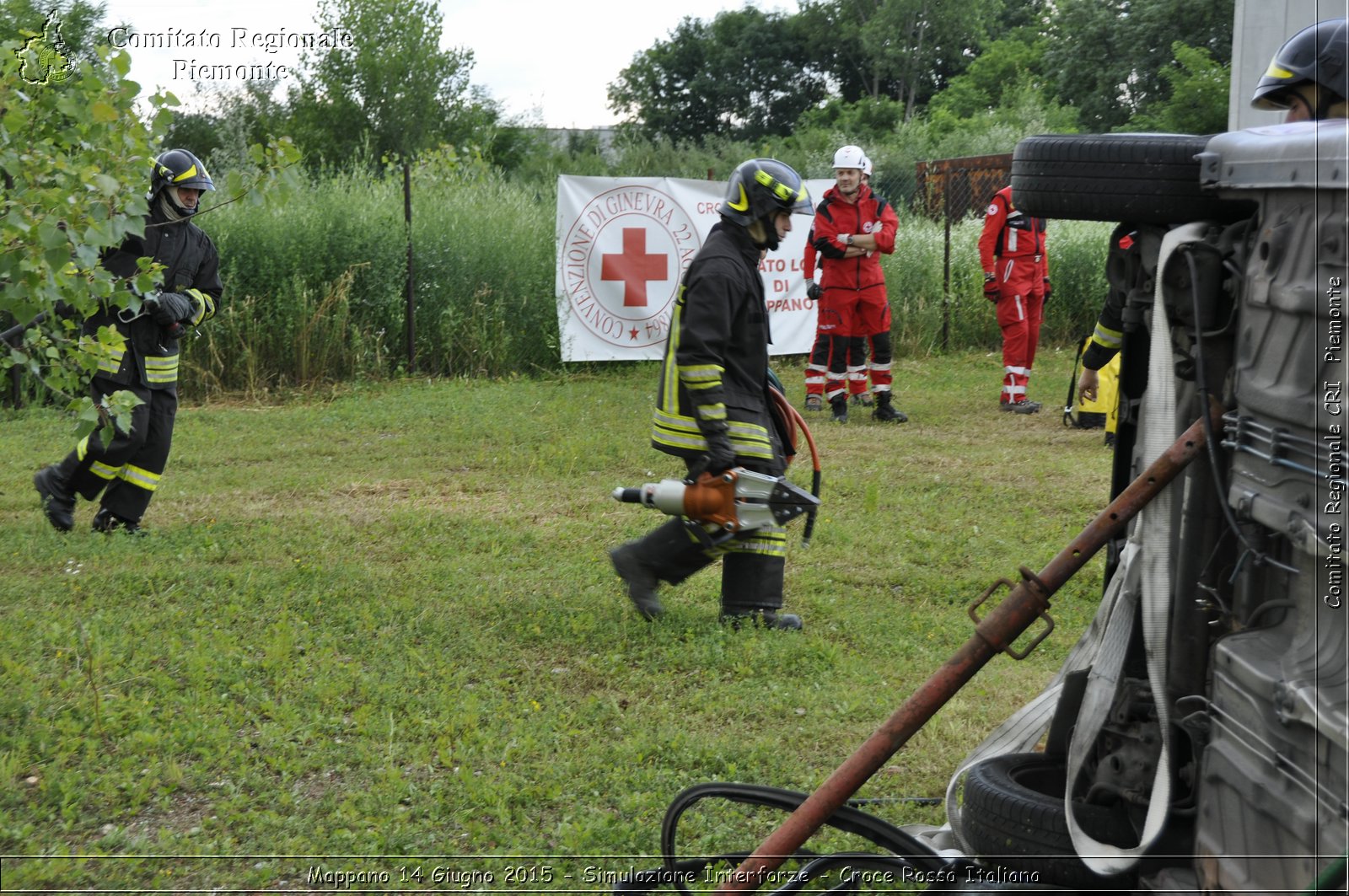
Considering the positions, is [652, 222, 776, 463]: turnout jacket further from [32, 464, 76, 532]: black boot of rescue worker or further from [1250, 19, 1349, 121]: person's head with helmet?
[32, 464, 76, 532]: black boot of rescue worker

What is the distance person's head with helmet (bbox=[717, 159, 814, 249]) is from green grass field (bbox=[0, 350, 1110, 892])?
5.80 ft

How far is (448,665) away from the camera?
511cm

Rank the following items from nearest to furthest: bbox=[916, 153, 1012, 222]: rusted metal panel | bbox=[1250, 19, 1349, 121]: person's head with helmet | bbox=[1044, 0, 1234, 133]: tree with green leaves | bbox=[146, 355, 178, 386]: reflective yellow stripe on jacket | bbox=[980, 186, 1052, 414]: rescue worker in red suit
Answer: bbox=[1250, 19, 1349, 121]: person's head with helmet < bbox=[146, 355, 178, 386]: reflective yellow stripe on jacket < bbox=[980, 186, 1052, 414]: rescue worker in red suit < bbox=[916, 153, 1012, 222]: rusted metal panel < bbox=[1044, 0, 1234, 133]: tree with green leaves

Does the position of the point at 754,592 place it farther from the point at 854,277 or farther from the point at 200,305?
the point at 854,277

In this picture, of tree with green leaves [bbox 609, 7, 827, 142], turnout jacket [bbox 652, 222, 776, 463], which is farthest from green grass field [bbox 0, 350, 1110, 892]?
tree with green leaves [bbox 609, 7, 827, 142]

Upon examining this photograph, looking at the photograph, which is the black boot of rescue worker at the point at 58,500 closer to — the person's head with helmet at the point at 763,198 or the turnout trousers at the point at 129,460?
the turnout trousers at the point at 129,460

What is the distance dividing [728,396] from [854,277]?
6.00 metres

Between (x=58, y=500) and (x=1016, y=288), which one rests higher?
(x=1016, y=288)

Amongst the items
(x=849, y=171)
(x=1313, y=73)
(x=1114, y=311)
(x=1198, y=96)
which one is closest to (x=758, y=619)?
(x=1114, y=311)

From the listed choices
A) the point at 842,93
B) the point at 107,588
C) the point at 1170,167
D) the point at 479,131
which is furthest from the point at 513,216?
the point at 842,93

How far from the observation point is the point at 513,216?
14.0m

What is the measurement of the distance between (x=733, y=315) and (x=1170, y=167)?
8.26 feet

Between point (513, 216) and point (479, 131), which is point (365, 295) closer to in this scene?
point (513, 216)

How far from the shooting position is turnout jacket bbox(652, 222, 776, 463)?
17.0 feet
